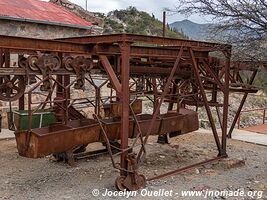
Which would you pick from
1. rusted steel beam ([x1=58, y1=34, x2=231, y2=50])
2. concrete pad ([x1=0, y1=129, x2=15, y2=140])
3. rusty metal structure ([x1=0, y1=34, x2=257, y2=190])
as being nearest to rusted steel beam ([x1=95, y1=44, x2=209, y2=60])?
rusty metal structure ([x1=0, y1=34, x2=257, y2=190])

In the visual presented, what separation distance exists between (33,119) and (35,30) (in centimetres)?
658

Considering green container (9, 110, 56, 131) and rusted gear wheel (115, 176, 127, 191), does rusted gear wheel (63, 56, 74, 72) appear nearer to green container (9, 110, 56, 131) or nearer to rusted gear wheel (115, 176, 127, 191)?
green container (9, 110, 56, 131)

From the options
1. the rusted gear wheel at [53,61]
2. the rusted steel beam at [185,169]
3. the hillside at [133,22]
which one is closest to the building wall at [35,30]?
the rusted gear wheel at [53,61]

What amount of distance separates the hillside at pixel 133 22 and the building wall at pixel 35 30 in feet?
76.7

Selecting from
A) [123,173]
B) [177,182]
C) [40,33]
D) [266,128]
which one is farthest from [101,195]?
[266,128]

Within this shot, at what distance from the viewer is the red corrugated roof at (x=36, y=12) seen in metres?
14.2

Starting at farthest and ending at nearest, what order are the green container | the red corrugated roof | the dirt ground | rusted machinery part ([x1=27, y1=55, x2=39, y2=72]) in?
the red corrugated roof, the green container, the dirt ground, rusted machinery part ([x1=27, y1=55, x2=39, y2=72])

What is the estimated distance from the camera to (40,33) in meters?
14.7

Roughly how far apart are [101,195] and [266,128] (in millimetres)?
12488

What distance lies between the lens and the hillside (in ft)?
134

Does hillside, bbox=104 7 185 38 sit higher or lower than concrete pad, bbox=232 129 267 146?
higher

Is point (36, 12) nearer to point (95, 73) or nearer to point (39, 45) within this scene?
point (95, 73)

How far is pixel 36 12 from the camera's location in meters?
15.7

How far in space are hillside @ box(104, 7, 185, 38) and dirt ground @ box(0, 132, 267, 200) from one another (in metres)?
30.0
